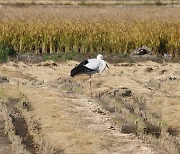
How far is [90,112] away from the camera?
10109 mm

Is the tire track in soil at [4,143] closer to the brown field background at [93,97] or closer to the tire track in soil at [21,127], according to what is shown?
the brown field background at [93,97]

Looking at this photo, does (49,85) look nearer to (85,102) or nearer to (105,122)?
(85,102)

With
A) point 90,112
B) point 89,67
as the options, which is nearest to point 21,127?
point 90,112

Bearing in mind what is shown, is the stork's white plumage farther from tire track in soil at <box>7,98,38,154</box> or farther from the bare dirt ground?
tire track in soil at <box>7,98,38,154</box>

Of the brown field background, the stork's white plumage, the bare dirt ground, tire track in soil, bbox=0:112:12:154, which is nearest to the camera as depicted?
tire track in soil, bbox=0:112:12:154

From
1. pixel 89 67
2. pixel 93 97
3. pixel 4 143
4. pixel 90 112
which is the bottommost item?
pixel 93 97

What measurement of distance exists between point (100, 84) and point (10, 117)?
4.41 m

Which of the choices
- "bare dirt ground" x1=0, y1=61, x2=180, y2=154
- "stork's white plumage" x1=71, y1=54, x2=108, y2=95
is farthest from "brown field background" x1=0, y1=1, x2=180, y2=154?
"stork's white plumage" x1=71, y1=54, x2=108, y2=95

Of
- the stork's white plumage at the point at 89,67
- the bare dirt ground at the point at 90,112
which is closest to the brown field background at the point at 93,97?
the bare dirt ground at the point at 90,112

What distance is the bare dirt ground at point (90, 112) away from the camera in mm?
7854

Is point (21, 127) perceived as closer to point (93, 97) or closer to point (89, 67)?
point (93, 97)

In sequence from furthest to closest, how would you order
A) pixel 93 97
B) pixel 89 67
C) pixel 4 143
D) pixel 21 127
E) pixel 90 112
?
1. pixel 89 67
2. pixel 93 97
3. pixel 90 112
4. pixel 21 127
5. pixel 4 143

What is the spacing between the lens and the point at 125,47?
802 inches

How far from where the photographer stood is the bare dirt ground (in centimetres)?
785
